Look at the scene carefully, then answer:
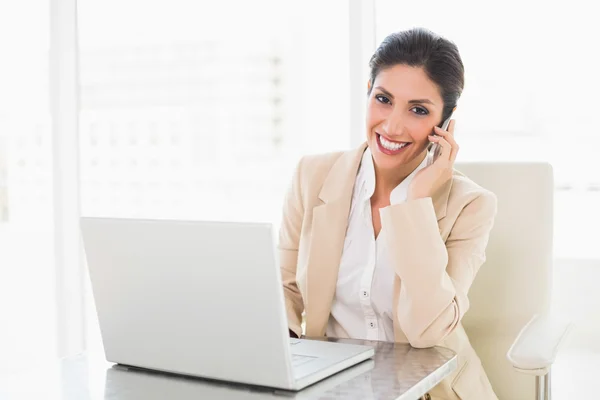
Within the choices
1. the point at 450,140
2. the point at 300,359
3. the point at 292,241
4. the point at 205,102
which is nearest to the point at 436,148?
the point at 450,140

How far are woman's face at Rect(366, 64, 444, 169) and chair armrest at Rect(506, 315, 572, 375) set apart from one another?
513 mm

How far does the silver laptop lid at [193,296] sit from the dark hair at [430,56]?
2.85 feet

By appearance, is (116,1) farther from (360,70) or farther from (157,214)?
(360,70)

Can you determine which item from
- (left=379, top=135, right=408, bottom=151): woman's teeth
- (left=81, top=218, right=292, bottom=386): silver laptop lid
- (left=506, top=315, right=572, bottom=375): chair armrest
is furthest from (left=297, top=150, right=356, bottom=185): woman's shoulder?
(left=81, top=218, right=292, bottom=386): silver laptop lid

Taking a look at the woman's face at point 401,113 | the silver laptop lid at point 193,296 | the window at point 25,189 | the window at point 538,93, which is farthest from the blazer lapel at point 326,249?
the window at point 25,189

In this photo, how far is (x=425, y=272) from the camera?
5.16ft

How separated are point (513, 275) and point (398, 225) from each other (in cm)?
40

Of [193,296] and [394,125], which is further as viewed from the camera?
[394,125]

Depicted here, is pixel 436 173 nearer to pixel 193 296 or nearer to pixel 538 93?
pixel 193 296

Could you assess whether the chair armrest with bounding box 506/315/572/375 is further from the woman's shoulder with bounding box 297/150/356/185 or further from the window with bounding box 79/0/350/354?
the window with bounding box 79/0/350/354

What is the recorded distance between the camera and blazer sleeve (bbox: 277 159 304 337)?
1.92 meters

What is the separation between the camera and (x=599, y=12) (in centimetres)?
251

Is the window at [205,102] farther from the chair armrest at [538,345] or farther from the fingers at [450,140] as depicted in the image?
the chair armrest at [538,345]

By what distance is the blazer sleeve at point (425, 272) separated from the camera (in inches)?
61.6
